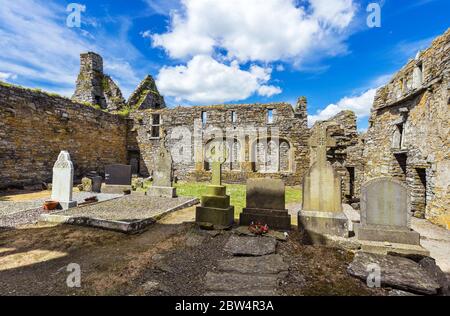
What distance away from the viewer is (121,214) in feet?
21.4

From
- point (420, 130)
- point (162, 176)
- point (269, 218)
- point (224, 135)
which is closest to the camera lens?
point (269, 218)

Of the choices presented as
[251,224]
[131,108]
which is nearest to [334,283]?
[251,224]

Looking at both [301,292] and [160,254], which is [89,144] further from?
[301,292]

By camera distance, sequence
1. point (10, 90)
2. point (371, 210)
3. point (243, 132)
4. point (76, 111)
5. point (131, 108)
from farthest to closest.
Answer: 1. point (131, 108)
2. point (243, 132)
3. point (76, 111)
4. point (10, 90)
5. point (371, 210)

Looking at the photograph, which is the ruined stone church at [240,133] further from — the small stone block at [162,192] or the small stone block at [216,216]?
the small stone block at [162,192]

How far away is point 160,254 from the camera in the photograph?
→ 4105 millimetres

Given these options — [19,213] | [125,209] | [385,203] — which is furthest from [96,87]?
[385,203]

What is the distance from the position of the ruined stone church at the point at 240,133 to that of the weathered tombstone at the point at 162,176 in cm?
597

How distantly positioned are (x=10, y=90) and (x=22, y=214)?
27.0ft

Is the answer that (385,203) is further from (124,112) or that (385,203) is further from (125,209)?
(124,112)

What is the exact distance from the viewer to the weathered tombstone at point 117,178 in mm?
10836

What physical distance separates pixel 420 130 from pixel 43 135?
17.5 meters

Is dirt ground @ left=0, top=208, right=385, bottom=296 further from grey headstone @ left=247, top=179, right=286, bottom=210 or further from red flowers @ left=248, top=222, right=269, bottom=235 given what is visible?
grey headstone @ left=247, top=179, right=286, bottom=210

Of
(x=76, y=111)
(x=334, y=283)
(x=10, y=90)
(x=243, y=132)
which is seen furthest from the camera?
(x=243, y=132)
